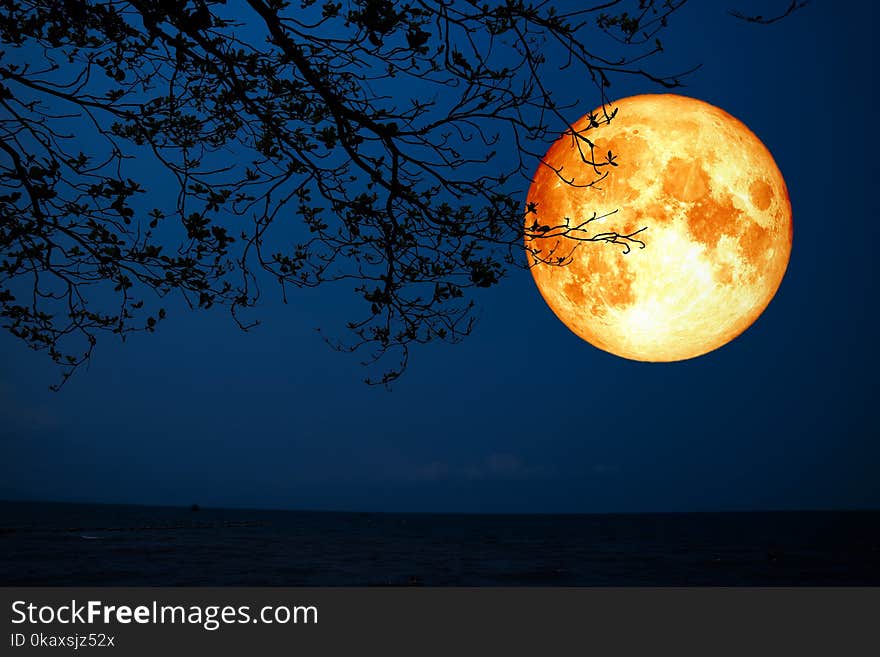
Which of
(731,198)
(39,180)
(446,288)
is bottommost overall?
(446,288)

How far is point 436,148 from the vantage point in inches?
217

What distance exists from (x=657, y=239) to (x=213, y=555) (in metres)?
41.7

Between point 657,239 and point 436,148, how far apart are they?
3235 mm

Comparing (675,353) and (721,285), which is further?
(675,353)

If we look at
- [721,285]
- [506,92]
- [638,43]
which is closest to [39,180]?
[506,92]

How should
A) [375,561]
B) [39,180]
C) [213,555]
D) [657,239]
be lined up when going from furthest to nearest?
[375,561] < [213,555] < [657,239] < [39,180]

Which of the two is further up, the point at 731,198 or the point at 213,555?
the point at 213,555

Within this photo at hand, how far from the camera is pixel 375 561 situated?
45469mm
